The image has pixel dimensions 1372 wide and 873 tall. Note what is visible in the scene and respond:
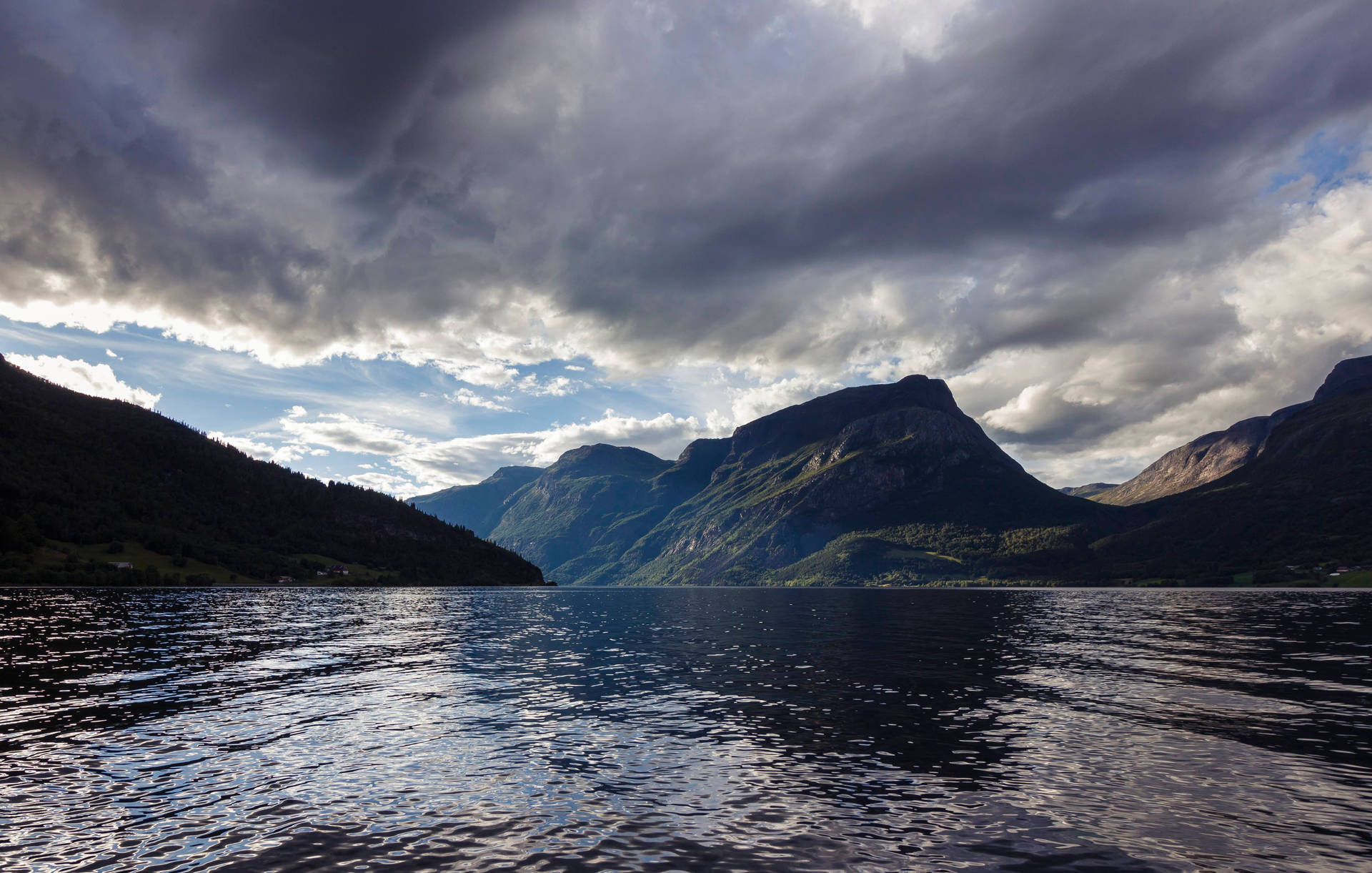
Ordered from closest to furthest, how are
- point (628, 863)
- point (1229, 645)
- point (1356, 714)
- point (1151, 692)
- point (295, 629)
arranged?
point (628, 863)
point (1356, 714)
point (1151, 692)
point (1229, 645)
point (295, 629)

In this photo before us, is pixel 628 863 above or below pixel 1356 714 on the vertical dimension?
above

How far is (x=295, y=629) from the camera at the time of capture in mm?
80938

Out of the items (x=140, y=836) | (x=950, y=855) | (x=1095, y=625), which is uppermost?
(x=140, y=836)

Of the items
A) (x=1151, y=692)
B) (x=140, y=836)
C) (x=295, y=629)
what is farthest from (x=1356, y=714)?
(x=295, y=629)

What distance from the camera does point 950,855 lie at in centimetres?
1702

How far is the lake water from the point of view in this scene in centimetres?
1722

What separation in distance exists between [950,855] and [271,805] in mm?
20284

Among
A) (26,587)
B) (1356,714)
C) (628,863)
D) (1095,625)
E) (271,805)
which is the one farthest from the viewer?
(26,587)

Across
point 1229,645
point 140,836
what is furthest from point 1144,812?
point 1229,645

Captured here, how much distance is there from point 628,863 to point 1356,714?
4078 cm

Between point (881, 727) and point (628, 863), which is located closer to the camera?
point (628, 863)

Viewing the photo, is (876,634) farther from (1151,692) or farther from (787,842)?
(787,842)

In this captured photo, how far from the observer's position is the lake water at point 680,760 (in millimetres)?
17219

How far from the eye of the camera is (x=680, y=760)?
26203 mm
